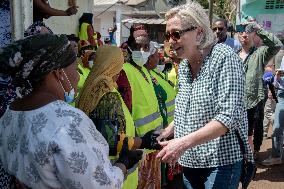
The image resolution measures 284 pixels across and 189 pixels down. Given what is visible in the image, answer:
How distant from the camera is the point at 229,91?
222 cm

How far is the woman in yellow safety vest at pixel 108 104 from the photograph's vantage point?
240cm

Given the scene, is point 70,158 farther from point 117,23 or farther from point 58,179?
point 117,23

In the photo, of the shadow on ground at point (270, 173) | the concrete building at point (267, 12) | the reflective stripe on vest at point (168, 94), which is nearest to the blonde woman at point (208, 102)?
the reflective stripe on vest at point (168, 94)

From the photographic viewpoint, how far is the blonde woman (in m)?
2.22

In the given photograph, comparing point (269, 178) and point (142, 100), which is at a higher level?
point (142, 100)

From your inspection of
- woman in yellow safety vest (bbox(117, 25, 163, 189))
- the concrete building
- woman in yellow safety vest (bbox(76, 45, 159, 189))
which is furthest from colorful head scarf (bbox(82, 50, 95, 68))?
the concrete building

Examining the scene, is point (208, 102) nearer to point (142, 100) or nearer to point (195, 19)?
point (195, 19)

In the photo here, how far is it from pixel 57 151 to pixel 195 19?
1215 millimetres

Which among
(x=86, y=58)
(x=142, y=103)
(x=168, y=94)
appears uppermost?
(x=86, y=58)

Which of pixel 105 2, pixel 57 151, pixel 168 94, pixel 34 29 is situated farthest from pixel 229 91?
pixel 105 2

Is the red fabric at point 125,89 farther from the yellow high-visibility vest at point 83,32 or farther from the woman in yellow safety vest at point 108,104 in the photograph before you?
the yellow high-visibility vest at point 83,32

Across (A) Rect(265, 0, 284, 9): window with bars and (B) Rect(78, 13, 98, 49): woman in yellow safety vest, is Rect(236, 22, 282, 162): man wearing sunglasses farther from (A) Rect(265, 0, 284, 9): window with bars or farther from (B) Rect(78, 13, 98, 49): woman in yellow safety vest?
(A) Rect(265, 0, 284, 9): window with bars

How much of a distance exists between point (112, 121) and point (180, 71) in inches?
22.0

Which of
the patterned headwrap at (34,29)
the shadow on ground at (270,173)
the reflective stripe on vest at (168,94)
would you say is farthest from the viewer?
the shadow on ground at (270,173)
